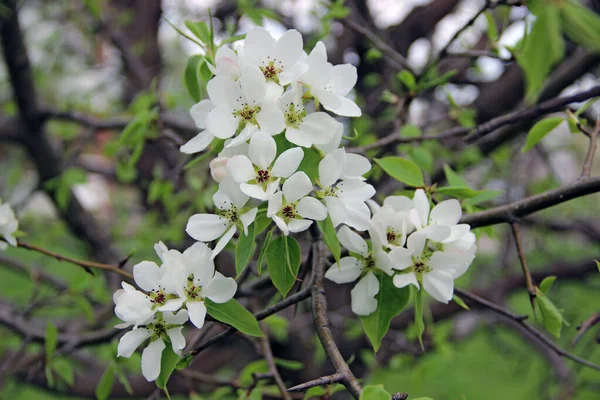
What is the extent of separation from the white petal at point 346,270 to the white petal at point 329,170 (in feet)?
0.43

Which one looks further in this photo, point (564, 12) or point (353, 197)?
point (353, 197)

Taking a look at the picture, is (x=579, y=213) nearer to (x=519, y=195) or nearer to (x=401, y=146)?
(x=519, y=195)

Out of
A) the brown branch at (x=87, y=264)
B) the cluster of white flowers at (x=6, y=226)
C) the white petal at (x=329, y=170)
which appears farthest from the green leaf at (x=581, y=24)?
the cluster of white flowers at (x=6, y=226)

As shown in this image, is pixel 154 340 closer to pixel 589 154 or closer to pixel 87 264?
pixel 87 264

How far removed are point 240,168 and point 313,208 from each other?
0.11 meters

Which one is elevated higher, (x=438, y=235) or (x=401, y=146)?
(x=438, y=235)

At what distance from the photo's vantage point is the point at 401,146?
1.29m

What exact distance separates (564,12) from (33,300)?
5.15 ft

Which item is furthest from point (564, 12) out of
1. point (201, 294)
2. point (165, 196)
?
point (165, 196)

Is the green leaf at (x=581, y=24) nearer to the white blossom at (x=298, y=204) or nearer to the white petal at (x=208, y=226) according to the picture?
the white blossom at (x=298, y=204)

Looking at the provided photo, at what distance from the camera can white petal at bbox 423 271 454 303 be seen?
71cm

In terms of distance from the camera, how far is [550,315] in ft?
2.66

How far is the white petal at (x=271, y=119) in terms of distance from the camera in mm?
674

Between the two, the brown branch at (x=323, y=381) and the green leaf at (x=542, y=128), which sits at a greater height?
the green leaf at (x=542, y=128)
